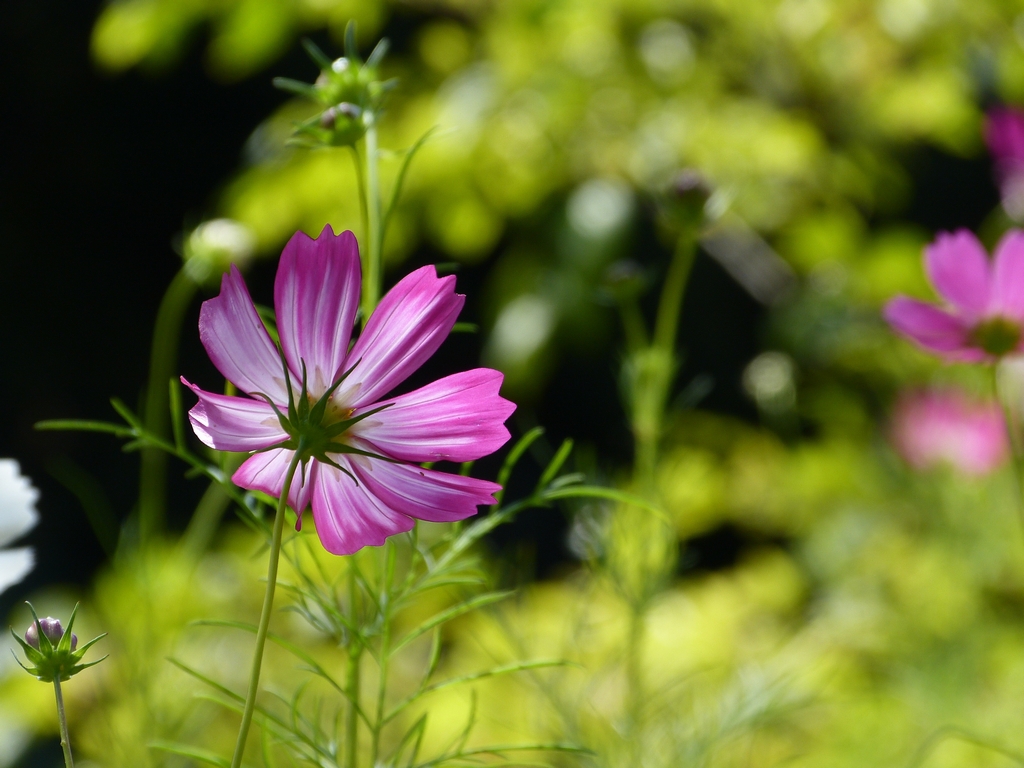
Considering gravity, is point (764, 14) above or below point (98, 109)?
below

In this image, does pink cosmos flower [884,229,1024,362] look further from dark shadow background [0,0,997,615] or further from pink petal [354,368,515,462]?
dark shadow background [0,0,997,615]

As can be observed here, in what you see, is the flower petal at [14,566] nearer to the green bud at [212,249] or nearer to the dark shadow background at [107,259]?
the green bud at [212,249]

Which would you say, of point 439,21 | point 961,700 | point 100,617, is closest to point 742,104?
point 439,21

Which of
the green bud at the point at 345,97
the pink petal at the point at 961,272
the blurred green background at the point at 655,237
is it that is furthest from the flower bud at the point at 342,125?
the blurred green background at the point at 655,237

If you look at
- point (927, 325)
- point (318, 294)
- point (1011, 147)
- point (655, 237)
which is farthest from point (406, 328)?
point (655, 237)

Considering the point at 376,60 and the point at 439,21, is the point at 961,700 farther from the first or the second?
the point at 439,21

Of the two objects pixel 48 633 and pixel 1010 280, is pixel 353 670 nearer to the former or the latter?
pixel 48 633

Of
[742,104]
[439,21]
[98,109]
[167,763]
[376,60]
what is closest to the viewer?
[376,60]
